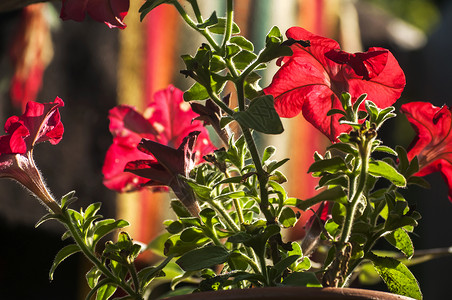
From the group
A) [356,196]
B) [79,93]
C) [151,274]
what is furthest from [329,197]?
[79,93]

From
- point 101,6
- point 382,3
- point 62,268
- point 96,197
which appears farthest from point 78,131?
point 382,3

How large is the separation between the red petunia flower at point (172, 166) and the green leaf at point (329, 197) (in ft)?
0.26

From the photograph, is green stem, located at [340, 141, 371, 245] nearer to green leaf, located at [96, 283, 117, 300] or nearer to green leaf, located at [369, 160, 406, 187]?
green leaf, located at [369, 160, 406, 187]

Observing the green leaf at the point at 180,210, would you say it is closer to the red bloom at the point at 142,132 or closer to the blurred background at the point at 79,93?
the red bloom at the point at 142,132

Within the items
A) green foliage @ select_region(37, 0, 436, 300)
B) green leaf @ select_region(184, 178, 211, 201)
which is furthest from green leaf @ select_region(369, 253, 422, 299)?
green leaf @ select_region(184, 178, 211, 201)

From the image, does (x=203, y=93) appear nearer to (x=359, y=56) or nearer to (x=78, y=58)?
(x=359, y=56)

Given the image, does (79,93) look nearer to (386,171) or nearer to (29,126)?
(29,126)

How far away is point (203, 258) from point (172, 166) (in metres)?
0.07

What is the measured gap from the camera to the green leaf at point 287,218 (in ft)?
1.40

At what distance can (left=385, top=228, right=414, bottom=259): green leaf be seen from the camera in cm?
41

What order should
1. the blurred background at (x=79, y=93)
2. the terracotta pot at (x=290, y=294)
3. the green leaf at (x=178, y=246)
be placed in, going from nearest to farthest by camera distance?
the terracotta pot at (x=290, y=294) < the green leaf at (x=178, y=246) < the blurred background at (x=79, y=93)

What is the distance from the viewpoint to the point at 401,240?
42cm

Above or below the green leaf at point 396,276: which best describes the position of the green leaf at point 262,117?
above

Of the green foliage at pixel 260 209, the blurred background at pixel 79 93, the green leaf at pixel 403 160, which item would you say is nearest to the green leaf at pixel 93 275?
the green foliage at pixel 260 209
